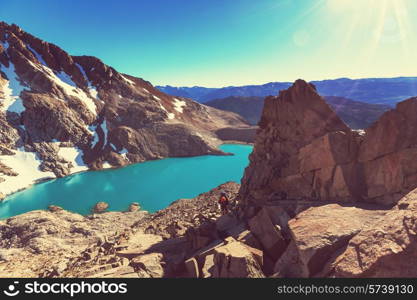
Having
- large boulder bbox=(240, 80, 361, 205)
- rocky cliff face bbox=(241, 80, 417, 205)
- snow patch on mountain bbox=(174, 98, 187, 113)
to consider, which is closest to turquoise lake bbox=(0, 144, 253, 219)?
large boulder bbox=(240, 80, 361, 205)

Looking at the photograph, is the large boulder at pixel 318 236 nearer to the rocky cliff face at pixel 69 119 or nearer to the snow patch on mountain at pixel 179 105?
the rocky cliff face at pixel 69 119

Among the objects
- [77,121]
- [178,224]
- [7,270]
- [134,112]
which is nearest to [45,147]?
[77,121]

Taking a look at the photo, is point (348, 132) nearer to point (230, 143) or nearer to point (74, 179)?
point (74, 179)

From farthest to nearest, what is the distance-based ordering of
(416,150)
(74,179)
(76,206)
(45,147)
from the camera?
(45,147), (74,179), (76,206), (416,150)

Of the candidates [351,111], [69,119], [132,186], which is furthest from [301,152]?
[351,111]

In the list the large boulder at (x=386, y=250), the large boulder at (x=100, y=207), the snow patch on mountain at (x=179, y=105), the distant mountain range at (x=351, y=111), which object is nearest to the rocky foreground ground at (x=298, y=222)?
the large boulder at (x=386, y=250)

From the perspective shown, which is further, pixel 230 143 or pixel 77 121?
pixel 230 143
